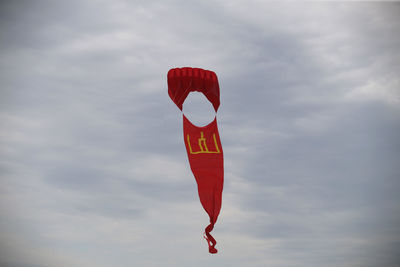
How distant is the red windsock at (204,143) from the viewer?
2862 centimetres

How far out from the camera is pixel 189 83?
101 ft

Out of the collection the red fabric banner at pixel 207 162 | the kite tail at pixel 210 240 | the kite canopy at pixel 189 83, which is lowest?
the kite tail at pixel 210 240

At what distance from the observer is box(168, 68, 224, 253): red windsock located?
28.6 metres

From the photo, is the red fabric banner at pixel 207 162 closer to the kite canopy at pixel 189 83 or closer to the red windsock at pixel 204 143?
the red windsock at pixel 204 143

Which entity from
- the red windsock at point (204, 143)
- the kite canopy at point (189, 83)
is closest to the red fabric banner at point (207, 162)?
the red windsock at point (204, 143)

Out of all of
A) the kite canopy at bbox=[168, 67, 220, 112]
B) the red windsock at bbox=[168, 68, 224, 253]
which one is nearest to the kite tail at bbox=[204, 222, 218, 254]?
the red windsock at bbox=[168, 68, 224, 253]

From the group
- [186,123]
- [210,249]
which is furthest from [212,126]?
[210,249]

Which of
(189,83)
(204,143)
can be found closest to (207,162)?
(204,143)

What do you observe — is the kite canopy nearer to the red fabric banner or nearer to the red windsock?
the red windsock

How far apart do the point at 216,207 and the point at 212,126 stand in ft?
16.2

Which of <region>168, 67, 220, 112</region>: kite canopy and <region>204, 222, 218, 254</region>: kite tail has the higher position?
<region>168, 67, 220, 112</region>: kite canopy

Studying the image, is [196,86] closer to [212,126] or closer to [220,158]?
→ [212,126]

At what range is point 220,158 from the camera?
30.0 m

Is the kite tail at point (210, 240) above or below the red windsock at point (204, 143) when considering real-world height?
below
